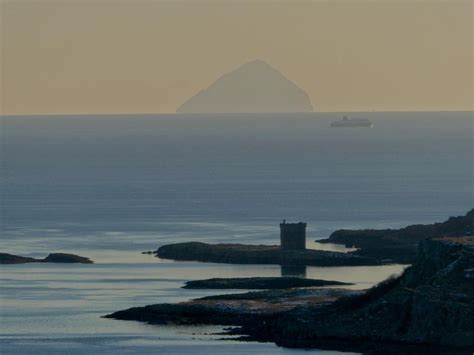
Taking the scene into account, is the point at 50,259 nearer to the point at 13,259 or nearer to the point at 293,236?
the point at 13,259

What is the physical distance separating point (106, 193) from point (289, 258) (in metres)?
72.7

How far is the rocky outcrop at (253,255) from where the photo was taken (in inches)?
4589

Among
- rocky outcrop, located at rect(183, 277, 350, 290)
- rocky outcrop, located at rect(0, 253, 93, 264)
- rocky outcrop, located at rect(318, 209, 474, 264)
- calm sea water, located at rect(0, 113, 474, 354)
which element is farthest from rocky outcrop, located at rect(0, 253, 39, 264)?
rocky outcrop, located at rect(318, 209, 474, 264)

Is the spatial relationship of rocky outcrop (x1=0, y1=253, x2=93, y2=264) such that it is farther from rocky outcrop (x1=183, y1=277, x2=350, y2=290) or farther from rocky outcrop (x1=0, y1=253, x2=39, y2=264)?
rocky outcrop (x1=183, y1=277, x2=350, y2=290)

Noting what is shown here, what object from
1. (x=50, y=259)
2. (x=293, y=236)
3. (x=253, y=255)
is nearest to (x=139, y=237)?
(x=293, y=236)

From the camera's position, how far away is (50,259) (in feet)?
387

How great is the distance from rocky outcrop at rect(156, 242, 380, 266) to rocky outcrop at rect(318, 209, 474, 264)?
2.48 meters

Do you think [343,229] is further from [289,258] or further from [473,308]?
[473,308]

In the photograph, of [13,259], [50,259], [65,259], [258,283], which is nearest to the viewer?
[258,283]

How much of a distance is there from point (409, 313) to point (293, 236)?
34.5 metres

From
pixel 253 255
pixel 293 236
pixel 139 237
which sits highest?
pixel 139 237

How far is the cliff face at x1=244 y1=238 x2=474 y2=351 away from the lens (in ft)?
278

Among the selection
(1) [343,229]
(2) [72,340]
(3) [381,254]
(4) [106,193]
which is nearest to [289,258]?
(3) [381,254]

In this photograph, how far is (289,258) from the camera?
386 feet
